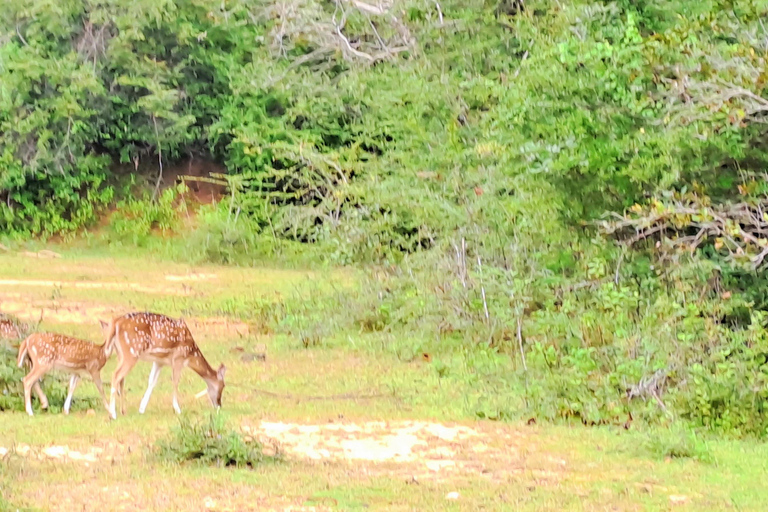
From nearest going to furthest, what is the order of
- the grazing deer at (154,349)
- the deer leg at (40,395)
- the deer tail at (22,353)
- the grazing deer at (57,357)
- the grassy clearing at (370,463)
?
the grassy clearing at (370,463), the grazing deer at (57,357), the deer tail at (22,353), the deer leg at (40,395), the grazing deer at (154,349)

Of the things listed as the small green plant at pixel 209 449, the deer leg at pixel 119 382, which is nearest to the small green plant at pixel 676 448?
the small green plant at pixel 209 449

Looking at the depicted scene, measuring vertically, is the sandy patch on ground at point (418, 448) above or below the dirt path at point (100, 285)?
above

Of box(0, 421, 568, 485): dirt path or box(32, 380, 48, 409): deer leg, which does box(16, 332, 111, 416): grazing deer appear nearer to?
box(32, 380, 48, 409): deer leg

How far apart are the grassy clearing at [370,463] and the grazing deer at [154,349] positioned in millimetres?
217

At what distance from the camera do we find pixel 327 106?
29719mm

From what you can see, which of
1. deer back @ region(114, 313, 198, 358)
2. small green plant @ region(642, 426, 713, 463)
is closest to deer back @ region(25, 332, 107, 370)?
deer back @ region(114, 313, 198, 358)

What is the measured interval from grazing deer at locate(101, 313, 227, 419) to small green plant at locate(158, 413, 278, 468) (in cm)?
179

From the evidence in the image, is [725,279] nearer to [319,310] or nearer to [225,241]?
[319,310]

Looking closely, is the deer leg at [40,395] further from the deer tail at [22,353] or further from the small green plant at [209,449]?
the small green plant at [209,449]

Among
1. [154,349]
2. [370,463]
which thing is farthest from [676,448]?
[154,349]

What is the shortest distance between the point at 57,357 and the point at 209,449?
6.77ft

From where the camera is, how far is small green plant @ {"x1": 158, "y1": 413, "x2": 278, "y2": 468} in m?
7.75

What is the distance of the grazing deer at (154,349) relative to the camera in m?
9.68

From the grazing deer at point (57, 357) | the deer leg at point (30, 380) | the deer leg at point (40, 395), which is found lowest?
the deer leg at point (40, 395)
